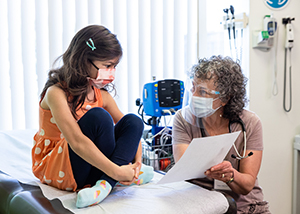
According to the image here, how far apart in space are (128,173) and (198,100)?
0.47 m

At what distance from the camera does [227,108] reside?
141 centimetres

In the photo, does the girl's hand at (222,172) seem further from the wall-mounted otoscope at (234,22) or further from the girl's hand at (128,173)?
the wall-mounted otoscope at (234,22)

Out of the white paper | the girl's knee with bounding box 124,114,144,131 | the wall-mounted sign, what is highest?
the wall-mounted sign

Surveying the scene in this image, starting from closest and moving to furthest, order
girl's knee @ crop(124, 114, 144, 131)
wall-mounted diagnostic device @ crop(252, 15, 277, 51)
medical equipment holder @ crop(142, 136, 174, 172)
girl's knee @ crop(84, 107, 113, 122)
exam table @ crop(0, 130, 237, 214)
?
exam table @ crop(0, 130, 237, 214)
girl's knee @ crop(84, 107, 113, 122)
girl's knee @ crop(124, 114, 144, 131)
medical equipment holder @ crop(142, 136, 174, 172)
wall-mounted diagnostic device @ crop(252, 15, 277, 51)

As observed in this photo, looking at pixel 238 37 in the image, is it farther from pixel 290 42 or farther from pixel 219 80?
pixel 219 80

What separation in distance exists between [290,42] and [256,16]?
35cm

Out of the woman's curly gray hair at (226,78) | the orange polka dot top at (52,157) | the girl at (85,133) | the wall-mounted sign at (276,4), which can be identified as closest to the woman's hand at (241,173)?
the woman's curly gray hair at (226,78)

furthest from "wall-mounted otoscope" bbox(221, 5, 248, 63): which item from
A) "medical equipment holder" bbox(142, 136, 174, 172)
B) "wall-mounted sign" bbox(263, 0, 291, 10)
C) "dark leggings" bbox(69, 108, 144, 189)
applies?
"dark leggings" bbox(69, 108, 144, 189)

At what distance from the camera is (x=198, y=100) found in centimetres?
135

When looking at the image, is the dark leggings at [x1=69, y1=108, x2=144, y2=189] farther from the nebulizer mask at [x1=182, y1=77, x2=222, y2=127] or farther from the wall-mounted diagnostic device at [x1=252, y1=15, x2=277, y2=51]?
the wall-mounted diagnostic device at [x1=252, y1=15, x2=277, y2=51]

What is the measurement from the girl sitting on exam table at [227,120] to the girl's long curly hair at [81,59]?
0.43 m

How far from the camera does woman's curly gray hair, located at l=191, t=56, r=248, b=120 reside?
4.40 feet

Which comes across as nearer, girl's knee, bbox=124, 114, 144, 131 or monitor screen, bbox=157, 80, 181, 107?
girl's knee, bbox=124, 114, 144, 131

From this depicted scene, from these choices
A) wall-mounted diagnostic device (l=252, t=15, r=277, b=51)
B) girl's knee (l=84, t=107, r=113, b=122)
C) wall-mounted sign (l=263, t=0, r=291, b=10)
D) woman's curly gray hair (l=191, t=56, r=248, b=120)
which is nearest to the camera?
girl's knee (l=84, t=107, r=113, b=122)
